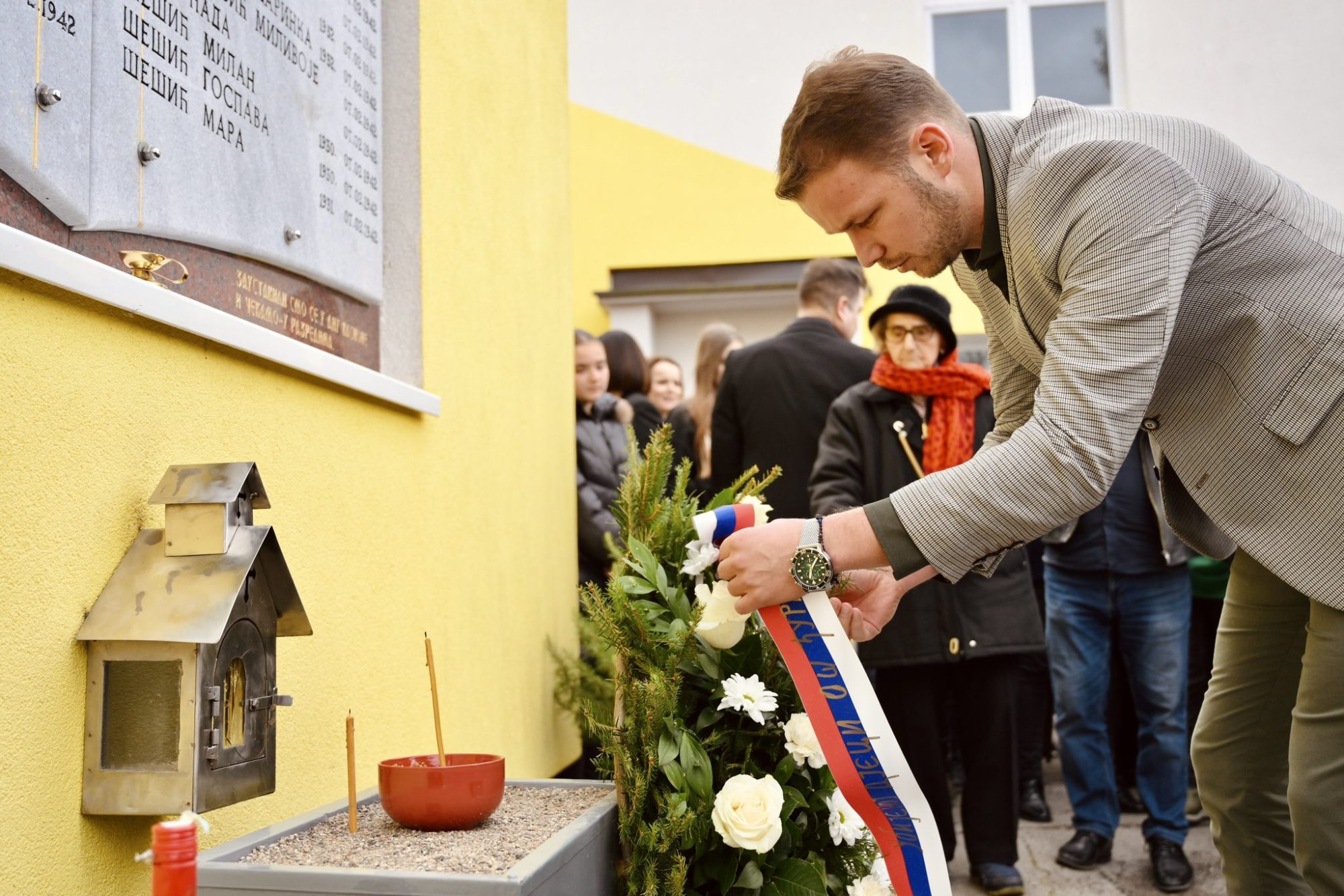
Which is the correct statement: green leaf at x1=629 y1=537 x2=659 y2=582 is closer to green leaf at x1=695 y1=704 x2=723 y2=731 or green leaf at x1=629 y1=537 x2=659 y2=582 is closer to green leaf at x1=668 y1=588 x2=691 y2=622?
green leaf at x1=668 y1=588 x2=691 y2=622

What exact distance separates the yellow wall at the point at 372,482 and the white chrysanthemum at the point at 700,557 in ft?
2.26

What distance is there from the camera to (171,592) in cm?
158

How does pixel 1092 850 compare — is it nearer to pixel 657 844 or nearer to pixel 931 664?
pixel 931 664

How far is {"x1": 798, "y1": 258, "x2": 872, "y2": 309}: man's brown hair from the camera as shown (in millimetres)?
4379

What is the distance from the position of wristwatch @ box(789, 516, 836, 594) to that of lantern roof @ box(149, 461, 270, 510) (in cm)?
77

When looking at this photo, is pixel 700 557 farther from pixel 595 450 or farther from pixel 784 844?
pixel 595 450

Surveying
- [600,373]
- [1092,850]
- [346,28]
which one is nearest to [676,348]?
[600,373]

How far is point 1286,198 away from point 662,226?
28.1 feet

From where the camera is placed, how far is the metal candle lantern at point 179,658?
60.6 inches

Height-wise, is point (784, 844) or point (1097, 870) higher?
point (784, 844)

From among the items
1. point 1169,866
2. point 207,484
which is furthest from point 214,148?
point 1169,866

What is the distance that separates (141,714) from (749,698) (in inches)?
35.9

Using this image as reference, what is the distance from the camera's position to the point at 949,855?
3.82 metres

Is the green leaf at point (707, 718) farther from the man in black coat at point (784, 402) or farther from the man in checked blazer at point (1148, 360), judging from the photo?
the man in black coat at point (784, 402)
